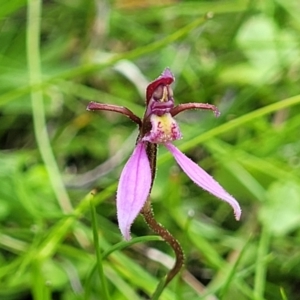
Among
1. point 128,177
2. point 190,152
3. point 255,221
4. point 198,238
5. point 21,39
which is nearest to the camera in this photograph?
point 128,177

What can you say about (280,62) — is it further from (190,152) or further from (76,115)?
(76,115)

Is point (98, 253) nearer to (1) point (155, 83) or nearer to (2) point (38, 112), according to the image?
(1) point (155, 83)

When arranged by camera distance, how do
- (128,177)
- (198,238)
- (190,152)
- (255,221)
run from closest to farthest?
1. (128,177)
2. (198,238)
3. (255,221)
4. (190,152)

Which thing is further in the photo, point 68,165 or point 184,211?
point 68,165

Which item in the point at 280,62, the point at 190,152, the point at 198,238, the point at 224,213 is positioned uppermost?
the point at 280,62

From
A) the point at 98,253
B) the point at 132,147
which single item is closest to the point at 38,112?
the point at 132,147

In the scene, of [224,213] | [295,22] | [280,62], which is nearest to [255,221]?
[224,213]

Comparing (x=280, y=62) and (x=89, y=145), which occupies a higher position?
(x=280, y=62)

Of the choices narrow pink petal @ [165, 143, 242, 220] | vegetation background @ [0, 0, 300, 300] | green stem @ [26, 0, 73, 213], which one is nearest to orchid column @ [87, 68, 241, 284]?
narrow pink petal @ [165, 143, 242, 220]
